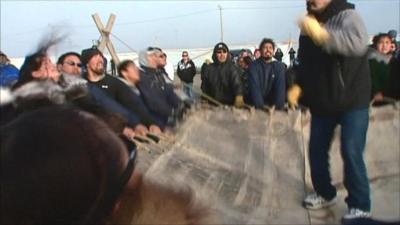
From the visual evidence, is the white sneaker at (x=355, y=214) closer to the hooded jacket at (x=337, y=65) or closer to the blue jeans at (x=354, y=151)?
the blue jeans at (x=354, y=151)

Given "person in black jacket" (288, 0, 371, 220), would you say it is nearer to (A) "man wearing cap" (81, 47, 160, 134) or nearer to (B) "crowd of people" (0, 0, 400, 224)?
(B) "crowd of people" (0, 0, 400, 224)

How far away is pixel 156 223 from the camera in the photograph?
110 cm

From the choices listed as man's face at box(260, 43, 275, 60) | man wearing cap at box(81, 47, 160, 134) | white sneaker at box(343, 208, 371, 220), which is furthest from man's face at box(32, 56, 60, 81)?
man's face at box(260, 43, 275, 60)

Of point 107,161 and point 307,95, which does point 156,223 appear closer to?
point 107,161

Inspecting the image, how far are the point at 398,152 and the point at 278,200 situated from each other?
4.84 ft

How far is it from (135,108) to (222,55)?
3.09 metres

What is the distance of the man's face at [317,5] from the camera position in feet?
10.6

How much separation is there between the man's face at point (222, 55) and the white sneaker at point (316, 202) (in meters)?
4.51

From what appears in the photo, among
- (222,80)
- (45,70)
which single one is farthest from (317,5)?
(222,80)

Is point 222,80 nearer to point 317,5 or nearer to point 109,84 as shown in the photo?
point 109,84

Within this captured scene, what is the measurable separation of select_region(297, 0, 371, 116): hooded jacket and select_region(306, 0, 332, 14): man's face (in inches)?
1.0

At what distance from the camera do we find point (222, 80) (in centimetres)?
776

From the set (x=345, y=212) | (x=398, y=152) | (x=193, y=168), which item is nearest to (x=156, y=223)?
(x=345, y=212)

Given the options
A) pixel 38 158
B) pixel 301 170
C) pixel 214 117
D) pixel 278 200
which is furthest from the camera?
pixel 214 117
